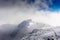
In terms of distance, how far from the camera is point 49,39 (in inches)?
7746

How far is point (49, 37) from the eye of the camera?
7594 inches

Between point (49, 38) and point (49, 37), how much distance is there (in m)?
2.56

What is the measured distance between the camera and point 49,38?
194875mm

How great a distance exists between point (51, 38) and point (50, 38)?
139cm

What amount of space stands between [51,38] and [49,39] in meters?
4.00

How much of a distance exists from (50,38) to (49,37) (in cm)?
745

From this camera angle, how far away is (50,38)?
200m

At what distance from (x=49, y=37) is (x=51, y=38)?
24.6 ft

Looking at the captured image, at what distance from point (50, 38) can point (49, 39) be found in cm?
351

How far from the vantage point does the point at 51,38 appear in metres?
199
